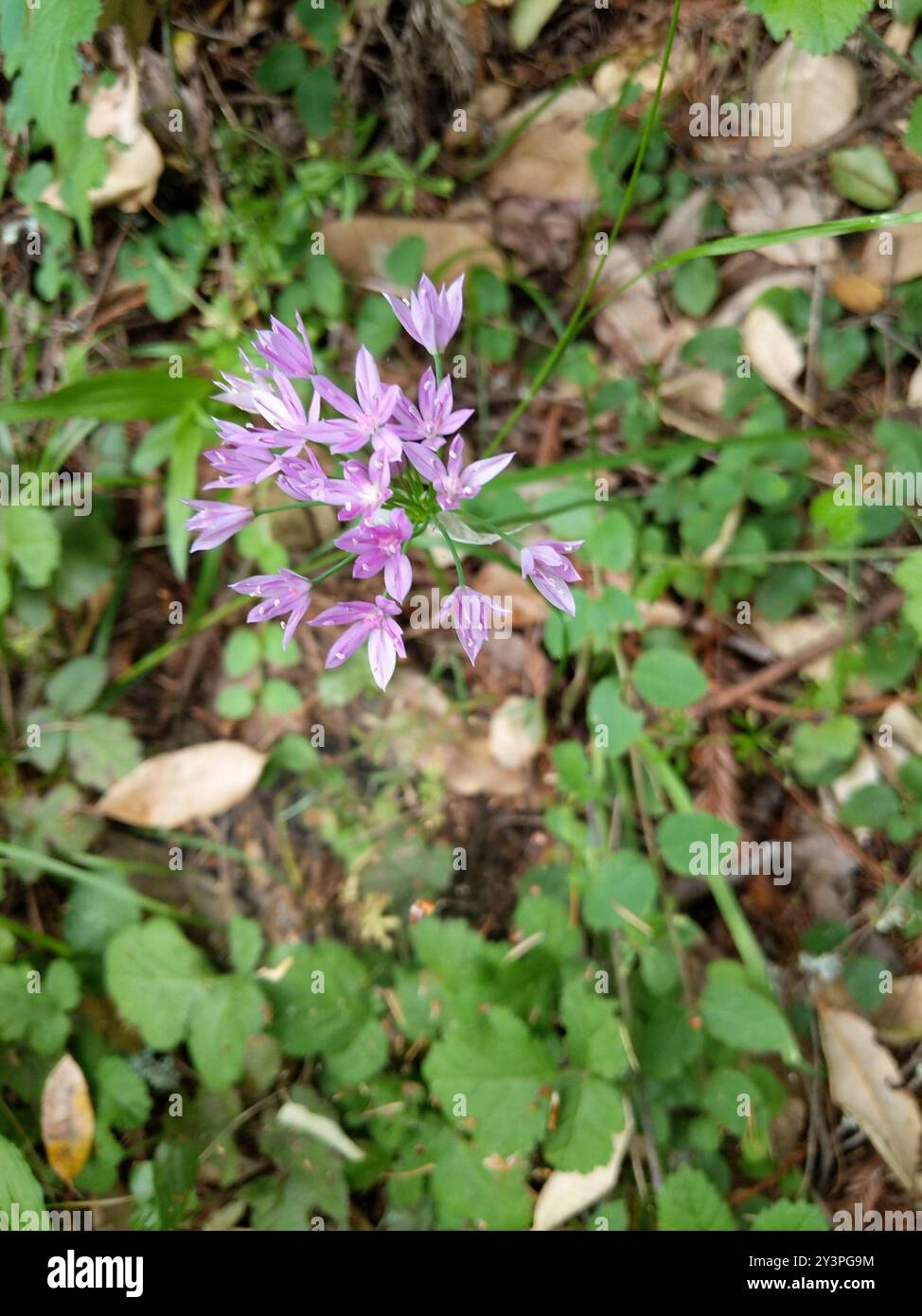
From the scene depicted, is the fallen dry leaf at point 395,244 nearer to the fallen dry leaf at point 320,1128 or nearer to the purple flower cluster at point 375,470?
the purple flower cluster at point 375,470

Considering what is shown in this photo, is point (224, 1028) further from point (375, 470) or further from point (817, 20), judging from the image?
point (817, 20)

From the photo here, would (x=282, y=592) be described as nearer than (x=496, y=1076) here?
Yes

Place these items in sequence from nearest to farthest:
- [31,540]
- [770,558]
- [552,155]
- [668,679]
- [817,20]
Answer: [817,20], [668,679], [31,540], [770,558], [552,155]

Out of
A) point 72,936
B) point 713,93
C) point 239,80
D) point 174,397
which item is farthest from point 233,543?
point 713,93

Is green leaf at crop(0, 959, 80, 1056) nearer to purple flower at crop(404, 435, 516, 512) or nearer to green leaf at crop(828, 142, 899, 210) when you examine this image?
purple flower at crop(404, 435, 516, 512)

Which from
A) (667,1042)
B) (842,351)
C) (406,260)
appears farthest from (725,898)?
(406,260)

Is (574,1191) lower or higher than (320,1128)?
lower

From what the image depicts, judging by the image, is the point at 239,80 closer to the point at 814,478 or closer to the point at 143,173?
the point at 143,173
